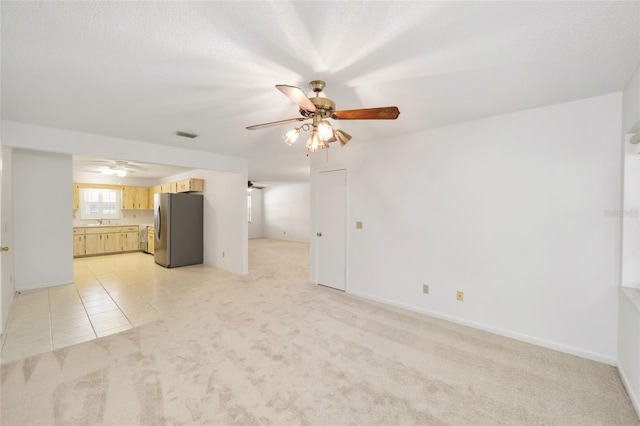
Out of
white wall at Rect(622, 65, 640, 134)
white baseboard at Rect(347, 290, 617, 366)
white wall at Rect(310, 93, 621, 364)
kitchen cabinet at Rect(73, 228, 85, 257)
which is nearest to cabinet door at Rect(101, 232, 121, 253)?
kitchen cabinet at Rect(73, 228, 85, 257)

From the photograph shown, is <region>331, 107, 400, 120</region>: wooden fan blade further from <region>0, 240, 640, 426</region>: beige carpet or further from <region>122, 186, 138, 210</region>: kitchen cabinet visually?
<region>122, 186, 138, 210</region>: kitchen cabinet

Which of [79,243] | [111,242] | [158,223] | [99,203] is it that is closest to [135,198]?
[99,203]

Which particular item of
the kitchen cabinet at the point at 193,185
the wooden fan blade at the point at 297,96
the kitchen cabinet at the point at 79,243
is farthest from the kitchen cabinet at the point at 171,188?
the wooden fan blade at the point at 297,96

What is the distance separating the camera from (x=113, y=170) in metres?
6.61

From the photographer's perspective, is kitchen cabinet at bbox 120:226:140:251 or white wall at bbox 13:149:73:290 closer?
white wall at bbox 13:149:73:290

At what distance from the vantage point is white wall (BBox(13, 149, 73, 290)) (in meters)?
4.38

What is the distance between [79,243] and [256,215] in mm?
6133

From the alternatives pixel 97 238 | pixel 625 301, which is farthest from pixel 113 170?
pixel 625 301

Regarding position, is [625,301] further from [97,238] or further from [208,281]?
[97,238]

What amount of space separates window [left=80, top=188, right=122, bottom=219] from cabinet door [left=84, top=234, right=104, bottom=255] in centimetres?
84

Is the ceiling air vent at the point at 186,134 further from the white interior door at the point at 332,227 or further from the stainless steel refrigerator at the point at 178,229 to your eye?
the stainless steel refrigerator at the point at 178,229

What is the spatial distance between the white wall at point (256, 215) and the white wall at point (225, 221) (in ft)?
16.9

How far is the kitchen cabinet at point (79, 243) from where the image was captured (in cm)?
705

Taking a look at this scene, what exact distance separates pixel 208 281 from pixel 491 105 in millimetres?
5021
